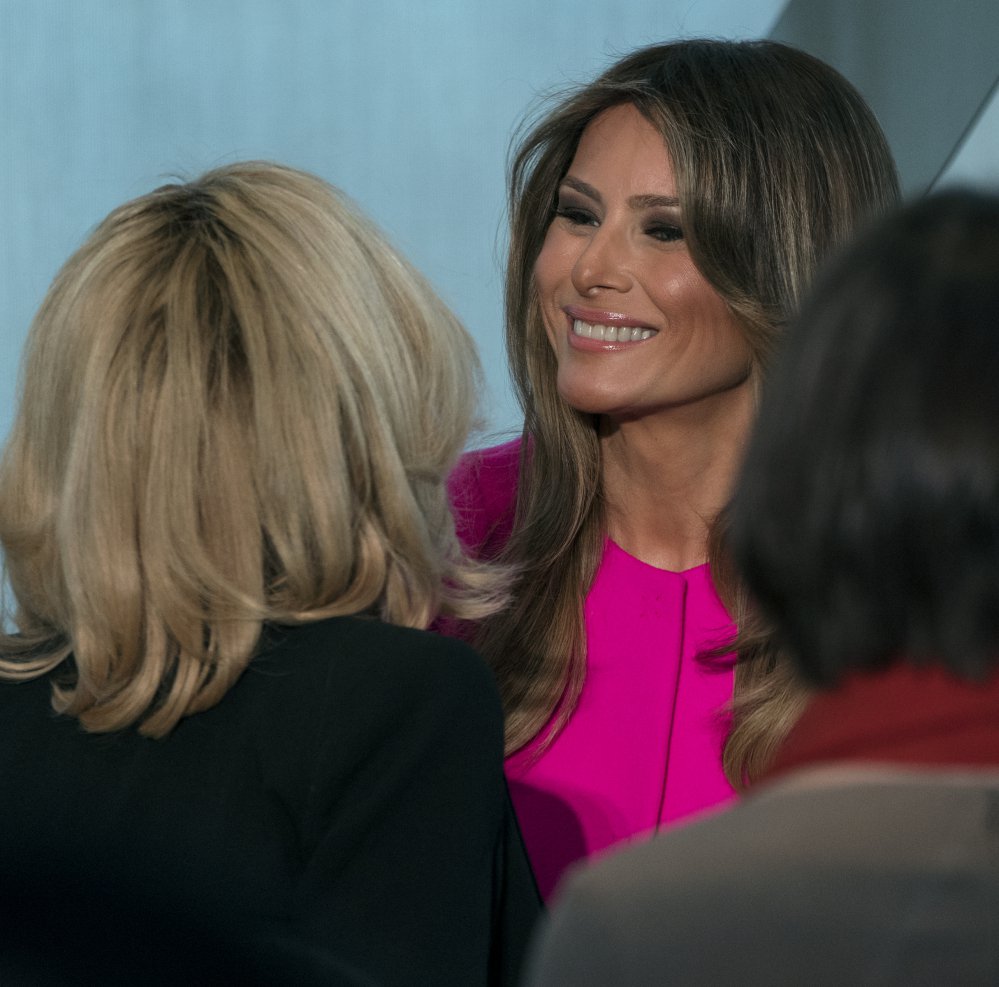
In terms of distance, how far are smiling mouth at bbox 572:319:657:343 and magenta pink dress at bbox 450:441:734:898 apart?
30 cm

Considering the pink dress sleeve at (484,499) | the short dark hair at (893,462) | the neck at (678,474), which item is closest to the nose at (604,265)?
the neck at (678,474)

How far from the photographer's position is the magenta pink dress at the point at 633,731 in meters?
1.94

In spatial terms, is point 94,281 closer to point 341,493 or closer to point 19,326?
point 341,493

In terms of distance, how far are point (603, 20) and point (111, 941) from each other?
2.82 m

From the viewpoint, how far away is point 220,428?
128cm

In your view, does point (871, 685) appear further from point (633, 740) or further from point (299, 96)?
point (299, 96)

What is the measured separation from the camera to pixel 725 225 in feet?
6.79

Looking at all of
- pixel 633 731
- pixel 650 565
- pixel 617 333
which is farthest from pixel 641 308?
pixel 633 731

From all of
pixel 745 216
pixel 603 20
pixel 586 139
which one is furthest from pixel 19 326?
pixel 745 216

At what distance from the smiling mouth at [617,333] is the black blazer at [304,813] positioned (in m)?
0.95

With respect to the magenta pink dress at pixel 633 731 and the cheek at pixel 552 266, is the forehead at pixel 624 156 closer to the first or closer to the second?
the cheek at pixel 552 266

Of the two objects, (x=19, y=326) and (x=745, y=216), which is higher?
(x=745, y=216)

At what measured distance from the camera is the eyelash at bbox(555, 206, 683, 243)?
2129 millimetres

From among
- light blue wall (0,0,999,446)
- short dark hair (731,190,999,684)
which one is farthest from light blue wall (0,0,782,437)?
short dark hair (731,190,999,684)
